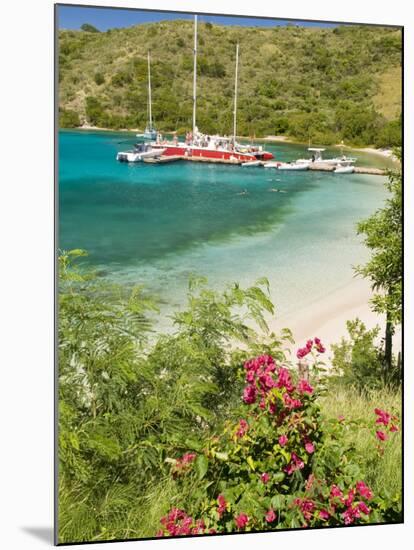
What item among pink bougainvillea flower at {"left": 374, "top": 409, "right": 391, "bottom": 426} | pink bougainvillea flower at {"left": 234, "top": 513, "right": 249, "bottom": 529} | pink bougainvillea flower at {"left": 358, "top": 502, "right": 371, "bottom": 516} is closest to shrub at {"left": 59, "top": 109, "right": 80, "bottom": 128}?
pink bougainvillea flower at {"left": 234, "top": 513, "right": 249, "bottom": 529}

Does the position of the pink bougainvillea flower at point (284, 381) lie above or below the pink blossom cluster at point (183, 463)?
above

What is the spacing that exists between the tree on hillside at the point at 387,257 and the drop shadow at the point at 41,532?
8.12 ft

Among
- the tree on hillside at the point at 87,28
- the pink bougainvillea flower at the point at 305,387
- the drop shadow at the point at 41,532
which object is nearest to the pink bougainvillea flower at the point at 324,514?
the pink bougainvillea flower at the point at 305,387

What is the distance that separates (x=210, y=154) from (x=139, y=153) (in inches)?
19.0

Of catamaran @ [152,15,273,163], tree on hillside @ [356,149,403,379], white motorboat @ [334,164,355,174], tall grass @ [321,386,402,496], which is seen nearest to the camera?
catamaran @ [152,15,273,163]

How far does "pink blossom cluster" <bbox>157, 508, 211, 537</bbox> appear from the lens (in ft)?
20.4

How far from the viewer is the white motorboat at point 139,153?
6.46 m

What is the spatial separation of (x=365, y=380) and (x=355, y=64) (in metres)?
2.16

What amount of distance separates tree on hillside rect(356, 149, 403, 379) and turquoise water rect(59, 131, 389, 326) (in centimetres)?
8

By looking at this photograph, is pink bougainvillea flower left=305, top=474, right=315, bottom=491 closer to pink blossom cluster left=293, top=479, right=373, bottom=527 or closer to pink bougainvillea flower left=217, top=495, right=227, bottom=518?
pink blossom cluster left=293, top=479, right=373, bottom=527

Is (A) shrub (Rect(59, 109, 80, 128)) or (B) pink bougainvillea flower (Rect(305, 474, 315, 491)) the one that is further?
(B) pink bougainvillea flower (Rect(305, 474, 315, 491))

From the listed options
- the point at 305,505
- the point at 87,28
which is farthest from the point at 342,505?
the point at 87,28

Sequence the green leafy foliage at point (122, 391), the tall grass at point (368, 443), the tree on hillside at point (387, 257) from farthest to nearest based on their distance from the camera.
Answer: the tree on hillside at point (387, 257), the tall grass at point (368, 443), the green leafy foliage at point (122, 391)

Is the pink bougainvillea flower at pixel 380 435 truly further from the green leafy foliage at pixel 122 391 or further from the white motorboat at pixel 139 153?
the white motorboat at pixel 139 153
